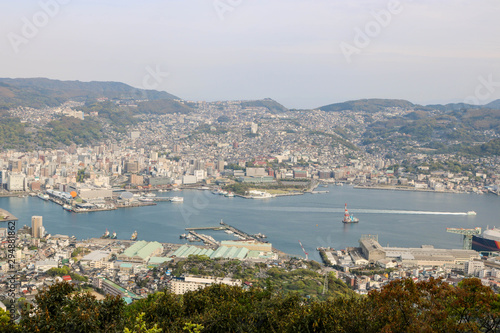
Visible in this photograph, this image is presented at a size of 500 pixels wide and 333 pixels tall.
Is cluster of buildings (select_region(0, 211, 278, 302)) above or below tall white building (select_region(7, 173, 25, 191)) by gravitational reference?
below

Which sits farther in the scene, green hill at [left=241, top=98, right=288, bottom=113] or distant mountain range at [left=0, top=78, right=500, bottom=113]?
green hill at [left=241, top=98, right=288, bottom=113]

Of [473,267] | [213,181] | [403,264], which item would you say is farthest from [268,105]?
[473,267]

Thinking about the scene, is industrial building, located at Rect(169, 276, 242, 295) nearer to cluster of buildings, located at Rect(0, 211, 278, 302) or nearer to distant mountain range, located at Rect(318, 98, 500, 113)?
cluster of buildings, located at Rect(0, 211, 278, 302)

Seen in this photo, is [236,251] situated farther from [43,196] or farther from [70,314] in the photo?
[43,196]

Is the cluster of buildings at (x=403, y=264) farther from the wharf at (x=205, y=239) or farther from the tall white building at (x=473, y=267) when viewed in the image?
the wharf at (x=205, y=239)

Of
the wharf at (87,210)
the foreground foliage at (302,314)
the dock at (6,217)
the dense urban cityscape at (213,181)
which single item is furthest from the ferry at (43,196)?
the foreground foliage at (302,314)

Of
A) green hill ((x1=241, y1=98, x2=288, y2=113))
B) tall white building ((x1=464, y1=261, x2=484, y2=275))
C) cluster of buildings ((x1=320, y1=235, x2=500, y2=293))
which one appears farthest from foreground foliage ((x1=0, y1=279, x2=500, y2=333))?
green hill ((x1=241, y1=98, x2=288, y2=113))

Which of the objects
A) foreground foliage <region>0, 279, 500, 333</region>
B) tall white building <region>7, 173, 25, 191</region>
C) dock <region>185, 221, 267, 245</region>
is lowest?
dock <region>185, 221, 267, 245</region>

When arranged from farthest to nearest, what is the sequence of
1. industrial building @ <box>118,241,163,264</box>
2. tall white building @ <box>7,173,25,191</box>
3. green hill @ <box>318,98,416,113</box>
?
1. green hill @ <box>318,98,416,113</box>
2. tall white building @ <box>7,173,25,191</box>
3. industrial building @ <box>118,241,163,264</box>
